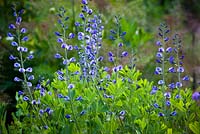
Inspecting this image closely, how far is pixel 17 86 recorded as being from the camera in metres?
4.23

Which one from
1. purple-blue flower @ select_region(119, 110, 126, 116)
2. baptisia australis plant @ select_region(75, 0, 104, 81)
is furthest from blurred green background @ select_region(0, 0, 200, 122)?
purple-blue flower @ select_region(119, 110, 126, 116)

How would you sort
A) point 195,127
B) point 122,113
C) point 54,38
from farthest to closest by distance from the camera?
point 54,38, point 122,113, point 195,127

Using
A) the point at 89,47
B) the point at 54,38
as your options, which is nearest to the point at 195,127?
the point at 89,47

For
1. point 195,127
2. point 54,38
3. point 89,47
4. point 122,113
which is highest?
point 54,38

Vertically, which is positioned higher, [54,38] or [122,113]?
[54,38]

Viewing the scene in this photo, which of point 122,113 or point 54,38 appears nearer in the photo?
point 122,113

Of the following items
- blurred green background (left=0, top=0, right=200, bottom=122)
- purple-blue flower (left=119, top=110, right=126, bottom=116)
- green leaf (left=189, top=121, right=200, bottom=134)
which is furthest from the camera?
blurred green background (left=0, top=0, right=200, bottom=122)

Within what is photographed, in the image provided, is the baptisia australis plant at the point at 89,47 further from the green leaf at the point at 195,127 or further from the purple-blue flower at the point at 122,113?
the green leaf at the point at 195,127

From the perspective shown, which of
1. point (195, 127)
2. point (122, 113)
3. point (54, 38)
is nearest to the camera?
point (195, 127)

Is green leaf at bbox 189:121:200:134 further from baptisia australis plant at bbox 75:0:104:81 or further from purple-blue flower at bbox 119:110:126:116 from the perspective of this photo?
baptisia australis plant at bbox 75:0:104:81

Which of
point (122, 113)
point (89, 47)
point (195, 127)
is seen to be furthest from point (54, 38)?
point (195, 127)

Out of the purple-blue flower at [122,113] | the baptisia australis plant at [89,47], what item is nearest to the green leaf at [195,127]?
the purple-blue flower at [122,113]

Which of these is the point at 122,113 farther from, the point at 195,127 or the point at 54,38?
the point at 54,38

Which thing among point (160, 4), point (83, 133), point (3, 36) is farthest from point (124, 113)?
point (160, 4)
